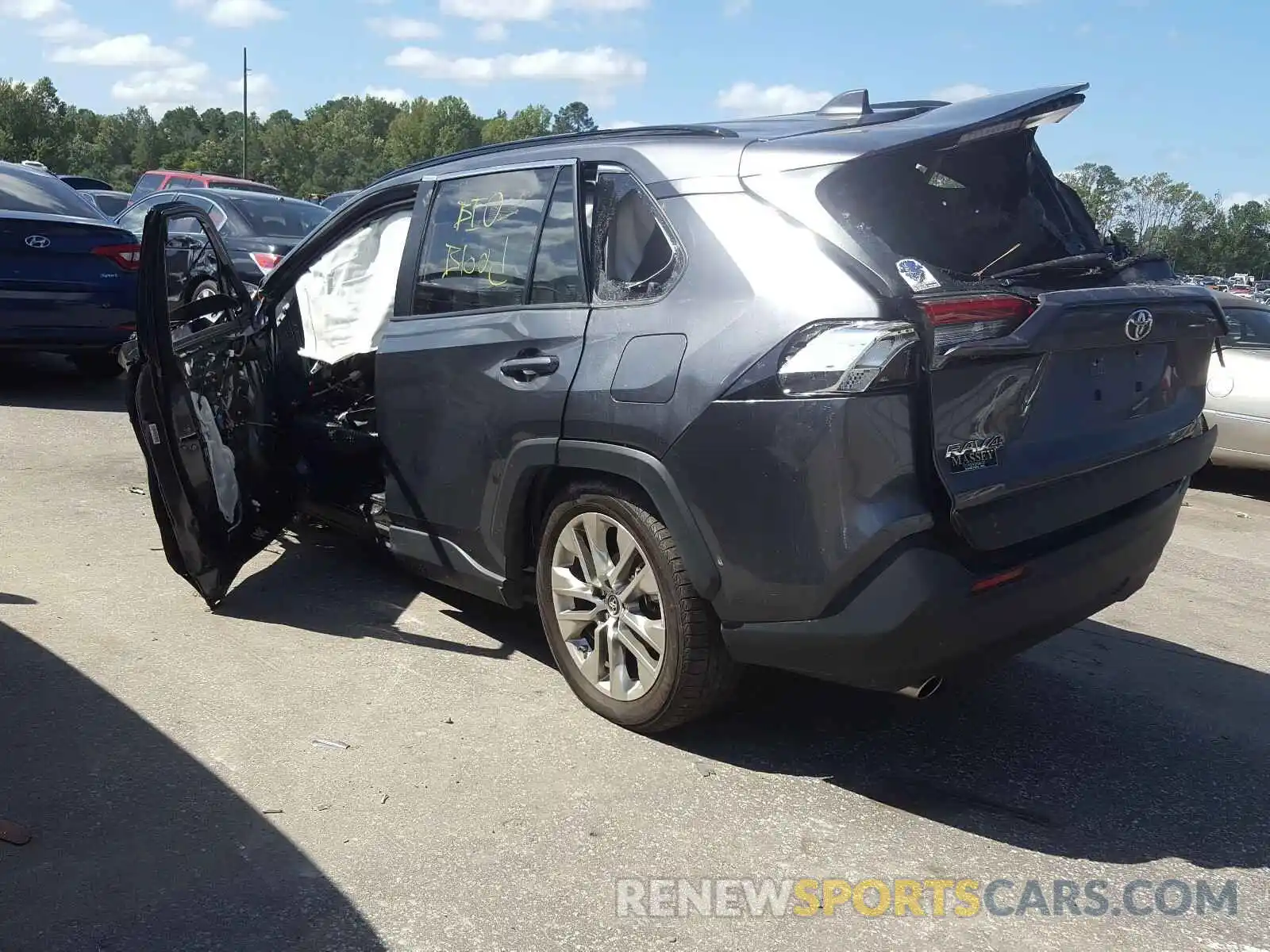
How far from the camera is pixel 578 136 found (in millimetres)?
4254

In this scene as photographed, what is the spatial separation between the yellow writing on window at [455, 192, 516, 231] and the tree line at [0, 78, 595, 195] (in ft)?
138

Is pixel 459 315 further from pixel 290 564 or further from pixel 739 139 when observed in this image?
pixel 290 564

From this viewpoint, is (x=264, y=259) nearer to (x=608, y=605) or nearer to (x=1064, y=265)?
(x=608, y=605)

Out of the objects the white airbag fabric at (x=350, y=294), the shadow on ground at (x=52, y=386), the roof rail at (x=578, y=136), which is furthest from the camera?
the shadow on ground at (x=52, y=386)

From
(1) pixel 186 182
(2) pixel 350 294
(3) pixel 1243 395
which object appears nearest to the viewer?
(2) pixel 350 294

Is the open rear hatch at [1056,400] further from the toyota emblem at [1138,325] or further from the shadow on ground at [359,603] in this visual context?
the shadow on ground at [359,603]

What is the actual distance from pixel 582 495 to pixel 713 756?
918 millimetres

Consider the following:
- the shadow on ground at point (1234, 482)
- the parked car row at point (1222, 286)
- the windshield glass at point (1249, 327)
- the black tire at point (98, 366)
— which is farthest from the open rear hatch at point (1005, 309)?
the black tire at point (98, 366)

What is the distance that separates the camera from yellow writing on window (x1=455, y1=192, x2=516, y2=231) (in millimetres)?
4250

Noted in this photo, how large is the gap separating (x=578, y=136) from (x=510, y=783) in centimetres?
223

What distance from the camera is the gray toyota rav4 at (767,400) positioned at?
3.11m

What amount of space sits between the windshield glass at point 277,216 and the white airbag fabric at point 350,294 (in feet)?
19.9
